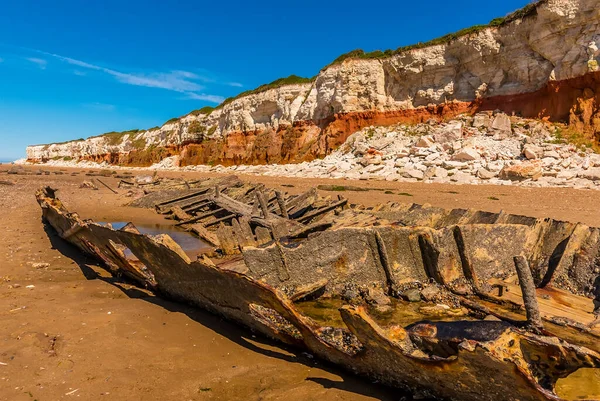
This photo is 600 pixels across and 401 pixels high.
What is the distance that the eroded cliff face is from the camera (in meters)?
21.5

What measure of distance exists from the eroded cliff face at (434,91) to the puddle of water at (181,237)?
21.4 m

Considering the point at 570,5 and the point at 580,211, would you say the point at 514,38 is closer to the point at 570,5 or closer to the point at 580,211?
the point at 570,5

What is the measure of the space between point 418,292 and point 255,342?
2376 mm

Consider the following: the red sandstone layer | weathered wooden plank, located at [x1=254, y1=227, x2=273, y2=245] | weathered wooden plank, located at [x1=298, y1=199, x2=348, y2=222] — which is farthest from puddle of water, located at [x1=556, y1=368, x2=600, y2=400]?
the red sandstone layer

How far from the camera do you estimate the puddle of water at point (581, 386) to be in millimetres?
2934

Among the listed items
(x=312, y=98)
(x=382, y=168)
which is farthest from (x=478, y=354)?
(x=312, y=98)

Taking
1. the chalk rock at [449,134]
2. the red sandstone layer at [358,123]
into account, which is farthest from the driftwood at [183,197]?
the red sandstone layer at [358,123]

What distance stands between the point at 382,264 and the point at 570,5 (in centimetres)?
2458

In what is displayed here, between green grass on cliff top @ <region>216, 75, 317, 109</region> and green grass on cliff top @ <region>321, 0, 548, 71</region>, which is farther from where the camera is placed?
green grass on cliff top @ <region>216, 75, 317, 109</region>

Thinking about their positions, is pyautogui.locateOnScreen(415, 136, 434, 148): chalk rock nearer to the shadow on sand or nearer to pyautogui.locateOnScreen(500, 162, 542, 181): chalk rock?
pyautogui.locateOnScreen(500, 162, 542, 181): chalk rock

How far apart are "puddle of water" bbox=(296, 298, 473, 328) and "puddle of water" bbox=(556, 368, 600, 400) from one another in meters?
1.28

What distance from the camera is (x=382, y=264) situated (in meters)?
5.25

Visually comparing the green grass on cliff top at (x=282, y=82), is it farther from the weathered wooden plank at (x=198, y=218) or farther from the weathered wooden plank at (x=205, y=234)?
the weathered wooden plank at (x=205, y=234)

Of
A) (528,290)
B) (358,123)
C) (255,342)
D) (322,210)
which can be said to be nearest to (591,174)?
(322,210)
